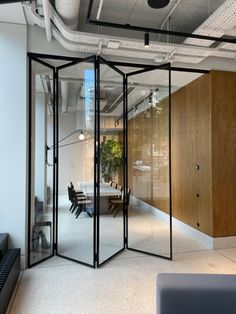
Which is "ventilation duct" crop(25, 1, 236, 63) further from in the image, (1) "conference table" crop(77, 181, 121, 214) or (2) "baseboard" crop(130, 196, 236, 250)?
(2) "baseboard" crop(130, 196, 236, 250)

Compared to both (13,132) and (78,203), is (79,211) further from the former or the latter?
(13,132)

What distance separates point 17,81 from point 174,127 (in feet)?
12.2

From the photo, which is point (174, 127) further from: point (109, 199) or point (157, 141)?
point (109, 199)

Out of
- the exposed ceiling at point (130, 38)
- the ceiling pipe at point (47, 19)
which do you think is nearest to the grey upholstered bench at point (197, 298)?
the exposed ceiling at point (130, 38)

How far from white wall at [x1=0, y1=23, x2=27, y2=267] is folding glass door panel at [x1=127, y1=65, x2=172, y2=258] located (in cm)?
187

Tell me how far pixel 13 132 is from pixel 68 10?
181cm

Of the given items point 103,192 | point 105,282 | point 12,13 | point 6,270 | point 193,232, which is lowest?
point 105,282

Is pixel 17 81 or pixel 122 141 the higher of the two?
pixel 17 81

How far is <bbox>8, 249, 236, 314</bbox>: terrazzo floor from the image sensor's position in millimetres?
2820

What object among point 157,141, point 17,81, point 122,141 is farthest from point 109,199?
point 17,81

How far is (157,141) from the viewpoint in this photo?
17.6 feet

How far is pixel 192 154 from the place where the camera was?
530cm

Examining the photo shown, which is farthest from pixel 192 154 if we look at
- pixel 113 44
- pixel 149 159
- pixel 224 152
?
pixel 113 44

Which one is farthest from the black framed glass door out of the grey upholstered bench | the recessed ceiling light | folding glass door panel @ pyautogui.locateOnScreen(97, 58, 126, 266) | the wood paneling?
the grey upholstered bench
